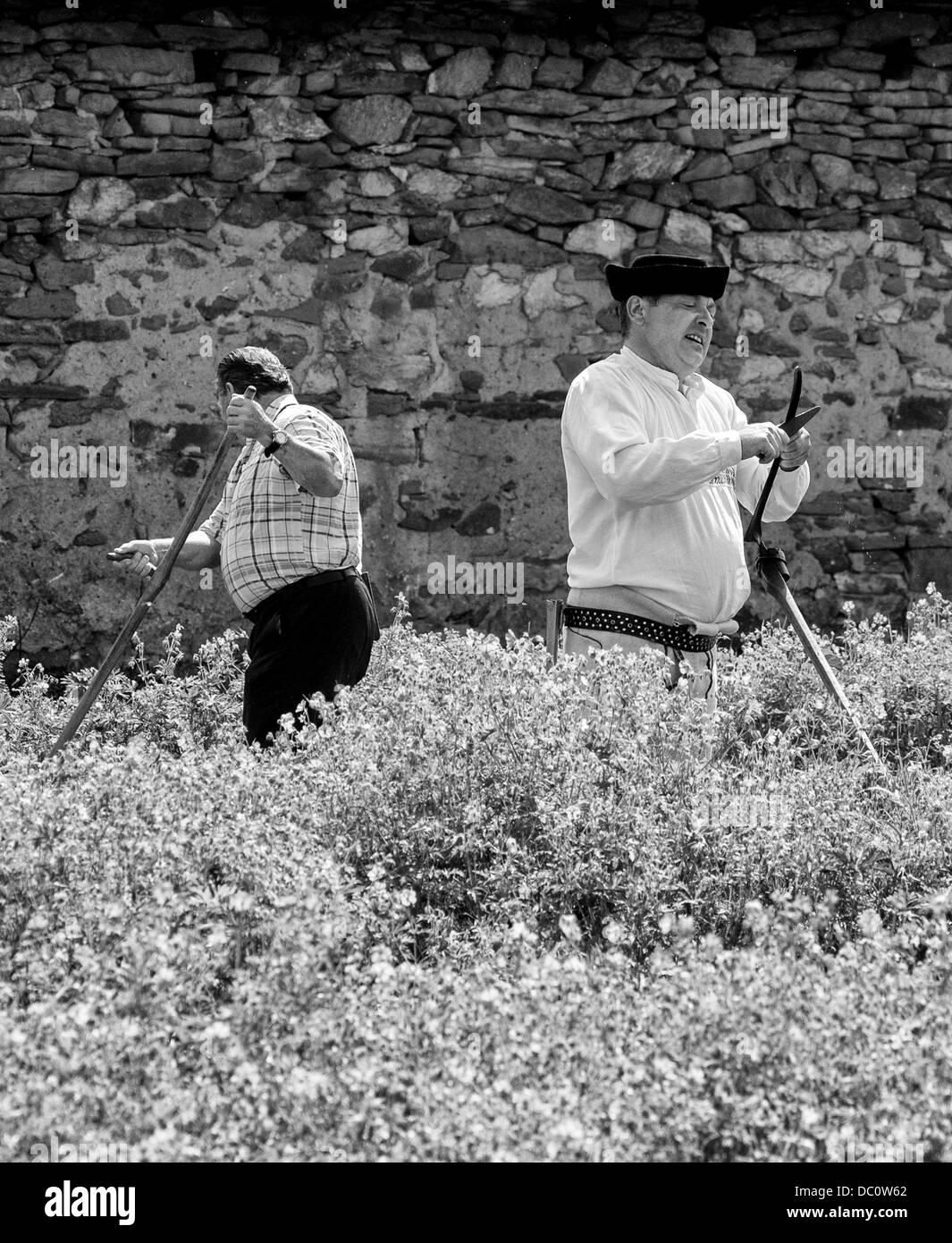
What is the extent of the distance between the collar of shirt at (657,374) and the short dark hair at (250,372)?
997mm

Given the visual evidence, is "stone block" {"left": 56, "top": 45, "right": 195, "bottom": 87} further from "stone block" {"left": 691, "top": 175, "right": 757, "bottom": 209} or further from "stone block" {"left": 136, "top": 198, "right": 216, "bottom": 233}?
"stone block" {"left": 691, "top": 175, "right": 757, "bottom": 209}

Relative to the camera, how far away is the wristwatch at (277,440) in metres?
4.25

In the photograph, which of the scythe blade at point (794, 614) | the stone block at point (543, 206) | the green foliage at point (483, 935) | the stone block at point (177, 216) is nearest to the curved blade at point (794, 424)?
the scythe blade at point (794, 614)

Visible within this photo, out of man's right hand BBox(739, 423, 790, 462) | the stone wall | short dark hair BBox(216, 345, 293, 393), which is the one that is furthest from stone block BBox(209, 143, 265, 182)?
man's right hand BBox(739, 423, 790, 462)

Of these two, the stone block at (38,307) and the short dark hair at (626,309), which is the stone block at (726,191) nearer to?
the stone block at (38,307)

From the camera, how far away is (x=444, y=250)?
24.0 feet

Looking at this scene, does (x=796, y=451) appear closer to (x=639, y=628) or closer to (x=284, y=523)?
(x=639, y=628)

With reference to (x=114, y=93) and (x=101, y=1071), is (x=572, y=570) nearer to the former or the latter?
(x=101, y=1071)

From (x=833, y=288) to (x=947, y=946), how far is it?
513cm

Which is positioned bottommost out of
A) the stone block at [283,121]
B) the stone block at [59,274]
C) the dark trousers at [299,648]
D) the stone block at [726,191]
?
the dark trousers at [299,648]

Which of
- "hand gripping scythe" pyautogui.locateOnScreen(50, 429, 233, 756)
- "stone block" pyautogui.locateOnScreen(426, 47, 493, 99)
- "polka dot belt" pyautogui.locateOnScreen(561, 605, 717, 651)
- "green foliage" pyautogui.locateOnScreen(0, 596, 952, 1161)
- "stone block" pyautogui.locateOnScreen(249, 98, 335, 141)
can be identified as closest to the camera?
"green foliage" pyautogui.locateOnScreen(0, 596, 952, 1161)

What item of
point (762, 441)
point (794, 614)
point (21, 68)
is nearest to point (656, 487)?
point (762, 441)

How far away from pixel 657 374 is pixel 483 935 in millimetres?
1762

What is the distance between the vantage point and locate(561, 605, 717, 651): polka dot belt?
13.7 feet
